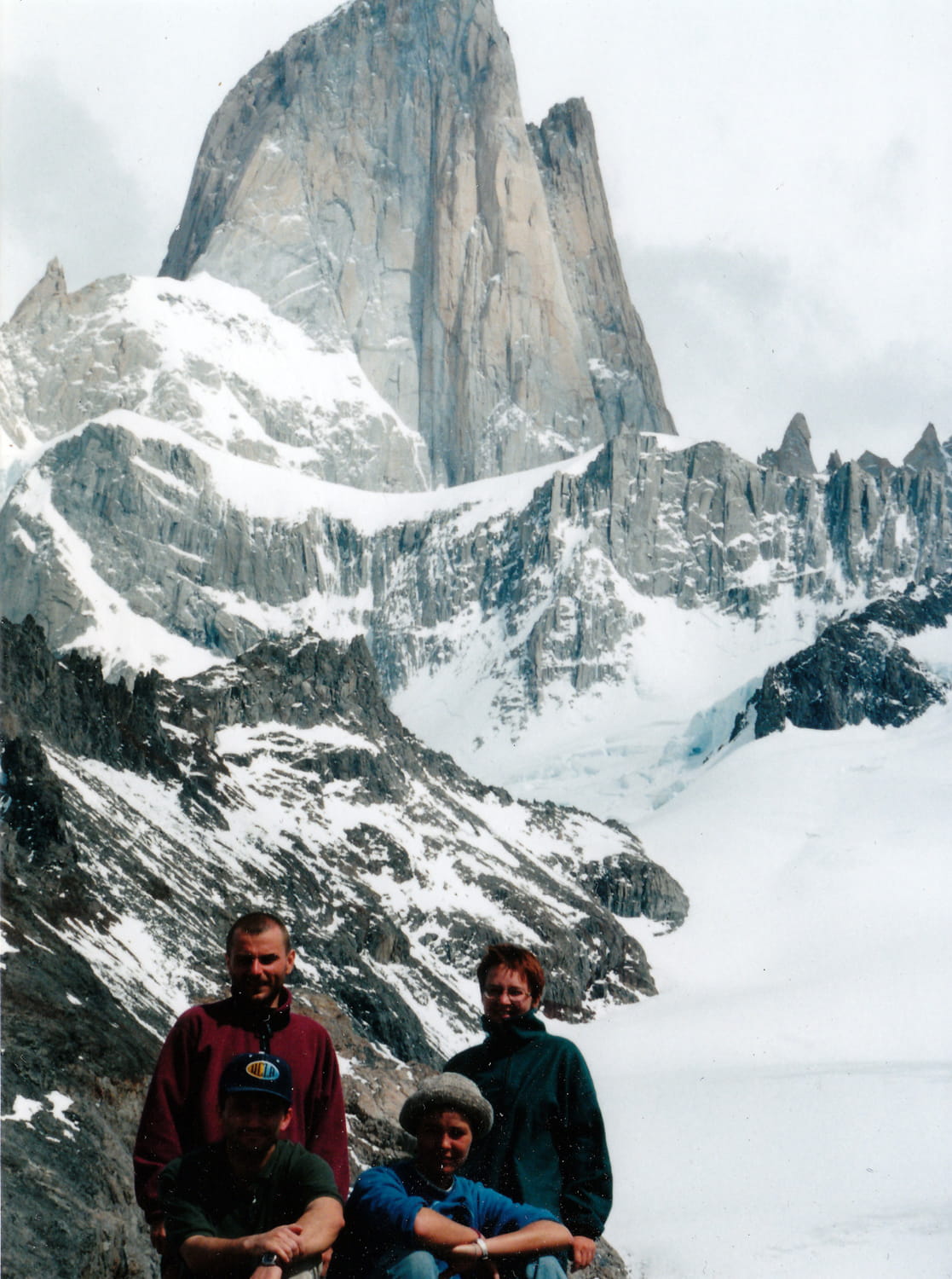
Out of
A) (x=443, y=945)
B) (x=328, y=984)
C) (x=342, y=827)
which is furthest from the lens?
(x=342, y=827)

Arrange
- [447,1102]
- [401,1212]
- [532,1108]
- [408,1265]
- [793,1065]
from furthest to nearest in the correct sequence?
[793,1065] → [532,1108] → [447,1102] → [401,1212] → [408,1265]

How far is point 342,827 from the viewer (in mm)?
127375

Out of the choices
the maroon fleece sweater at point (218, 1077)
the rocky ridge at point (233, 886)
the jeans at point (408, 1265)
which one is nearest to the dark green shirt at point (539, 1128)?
the maroon fleece sweater at point (218, 1077)

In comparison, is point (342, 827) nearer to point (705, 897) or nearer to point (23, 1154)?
point (705, 897)

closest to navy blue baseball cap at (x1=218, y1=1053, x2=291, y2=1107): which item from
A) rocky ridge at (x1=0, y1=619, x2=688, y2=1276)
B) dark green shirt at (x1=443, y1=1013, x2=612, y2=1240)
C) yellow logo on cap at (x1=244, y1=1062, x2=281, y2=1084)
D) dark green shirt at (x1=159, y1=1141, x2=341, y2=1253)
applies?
yellow logo on cap at (x1=244, y1=1062, x2=281, y2=1084)

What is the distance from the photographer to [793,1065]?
104 m

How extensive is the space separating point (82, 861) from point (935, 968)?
95.5m

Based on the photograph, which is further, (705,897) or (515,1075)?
(705,897)

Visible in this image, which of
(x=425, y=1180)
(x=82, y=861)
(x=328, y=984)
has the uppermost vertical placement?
(x=425, y=1180)

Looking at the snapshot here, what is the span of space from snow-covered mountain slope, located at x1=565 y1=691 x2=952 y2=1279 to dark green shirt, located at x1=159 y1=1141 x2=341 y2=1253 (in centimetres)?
3127

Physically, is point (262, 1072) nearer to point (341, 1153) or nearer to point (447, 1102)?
point (447, 1102)

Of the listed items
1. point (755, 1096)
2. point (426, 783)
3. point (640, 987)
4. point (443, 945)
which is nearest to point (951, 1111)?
point (755, 1096)

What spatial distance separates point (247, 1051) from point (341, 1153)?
2.72 feet

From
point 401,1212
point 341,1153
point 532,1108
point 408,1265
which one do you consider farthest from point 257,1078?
point 532,1108
